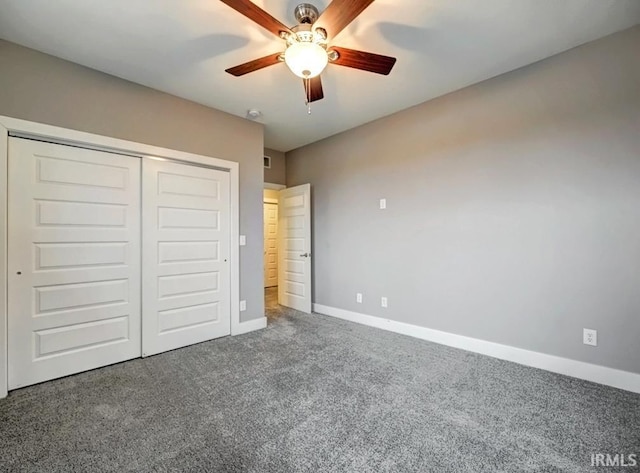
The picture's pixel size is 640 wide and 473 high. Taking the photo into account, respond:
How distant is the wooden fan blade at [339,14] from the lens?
57.2 inches

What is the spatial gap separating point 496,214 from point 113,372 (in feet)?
12.4

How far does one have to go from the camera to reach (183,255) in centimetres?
308

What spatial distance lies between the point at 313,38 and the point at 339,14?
0.89 ft

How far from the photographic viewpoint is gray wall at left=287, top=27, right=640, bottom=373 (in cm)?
218

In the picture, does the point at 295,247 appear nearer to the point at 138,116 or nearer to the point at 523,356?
the point at 138,116

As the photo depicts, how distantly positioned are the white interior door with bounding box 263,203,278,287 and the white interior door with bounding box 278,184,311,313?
183 centimetres

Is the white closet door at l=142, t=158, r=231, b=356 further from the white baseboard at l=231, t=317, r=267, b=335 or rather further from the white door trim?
the white door trim

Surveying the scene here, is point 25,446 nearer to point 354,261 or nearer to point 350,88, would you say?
point 354,261

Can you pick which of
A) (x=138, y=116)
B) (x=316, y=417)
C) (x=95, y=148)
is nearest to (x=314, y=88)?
(x=138, y=116)

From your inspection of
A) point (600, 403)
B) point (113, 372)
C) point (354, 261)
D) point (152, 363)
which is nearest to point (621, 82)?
point (600, 403)

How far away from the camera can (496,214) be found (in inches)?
108

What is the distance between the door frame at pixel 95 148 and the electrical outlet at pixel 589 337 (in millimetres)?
3343

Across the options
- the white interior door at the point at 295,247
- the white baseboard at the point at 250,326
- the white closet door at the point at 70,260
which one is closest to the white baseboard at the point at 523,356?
the white interior door at the point at 295,247

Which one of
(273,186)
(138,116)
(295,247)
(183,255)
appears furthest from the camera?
(273,186)
